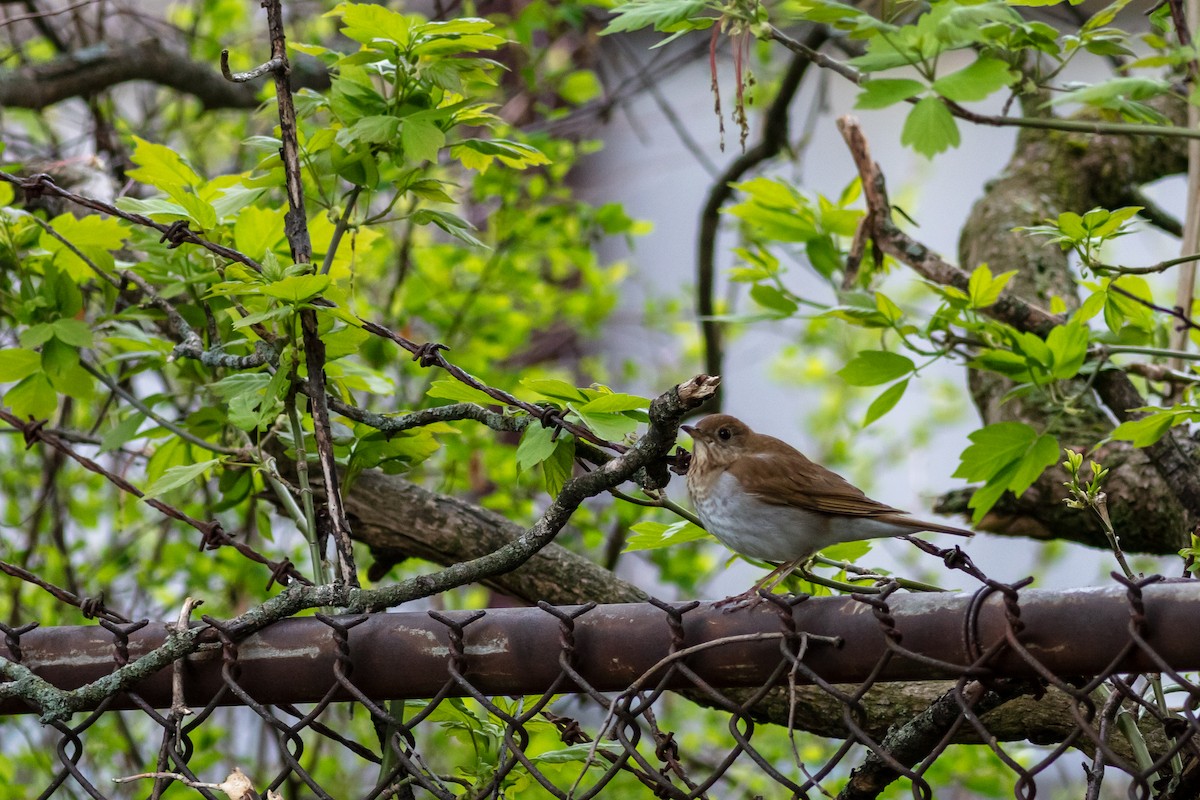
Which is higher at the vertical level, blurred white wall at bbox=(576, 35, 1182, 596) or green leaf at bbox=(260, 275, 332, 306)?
green leaf at bbox=(260, 275, 332, 306)

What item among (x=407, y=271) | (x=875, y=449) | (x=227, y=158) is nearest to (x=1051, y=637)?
(x=407, y=271)

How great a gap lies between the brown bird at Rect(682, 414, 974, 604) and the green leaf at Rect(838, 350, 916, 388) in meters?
0.20

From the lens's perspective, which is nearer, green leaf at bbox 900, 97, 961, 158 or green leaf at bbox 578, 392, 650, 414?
green leaf at bbox 578, 392, 650, 414

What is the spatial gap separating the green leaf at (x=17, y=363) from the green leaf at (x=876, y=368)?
1479 millimetres

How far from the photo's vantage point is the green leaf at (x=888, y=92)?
5.22 ft

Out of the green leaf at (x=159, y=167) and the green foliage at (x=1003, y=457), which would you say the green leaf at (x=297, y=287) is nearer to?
the green leaf at (x=159, y=167)

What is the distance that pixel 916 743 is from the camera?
145cm

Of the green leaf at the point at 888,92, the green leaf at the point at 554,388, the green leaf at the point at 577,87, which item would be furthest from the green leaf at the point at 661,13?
the green leaf at the point at 577,87

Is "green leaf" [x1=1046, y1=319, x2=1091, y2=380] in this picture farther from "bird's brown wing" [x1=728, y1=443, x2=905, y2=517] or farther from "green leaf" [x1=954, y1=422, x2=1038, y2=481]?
"bird's brown wing" [x1=728, y1=443, x2=905, y2=517]

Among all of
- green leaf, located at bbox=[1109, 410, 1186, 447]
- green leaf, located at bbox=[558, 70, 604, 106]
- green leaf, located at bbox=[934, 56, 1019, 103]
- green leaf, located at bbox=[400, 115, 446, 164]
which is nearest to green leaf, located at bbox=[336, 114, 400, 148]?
green leaf, located at bbox=[400, 115, 446, 164]

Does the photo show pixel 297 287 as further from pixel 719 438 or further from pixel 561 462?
pixel 719 438

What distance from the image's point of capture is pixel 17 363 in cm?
203

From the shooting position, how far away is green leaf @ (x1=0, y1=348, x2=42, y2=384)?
200 cm

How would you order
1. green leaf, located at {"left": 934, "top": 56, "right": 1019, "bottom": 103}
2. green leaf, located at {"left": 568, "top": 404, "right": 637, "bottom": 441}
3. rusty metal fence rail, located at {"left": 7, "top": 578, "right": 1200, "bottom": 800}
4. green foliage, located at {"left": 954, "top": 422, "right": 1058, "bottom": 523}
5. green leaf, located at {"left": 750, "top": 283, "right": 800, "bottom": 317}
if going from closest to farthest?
rusty metal fence rail, located at {"left": 7, "top": 578, "right": 1200, "bottom": 800}, green leaf, located at {"left": 568, "top": 404, "right": 637, "bottom": 441}, green leaf, located at {"left": 934, "top": 56, "right": 1019, "bottom": 103}, green foliage, located at {"left": 954, "top": 422, "right": 1058, "bottom": 523}, green leaf, located at {"left": 750, "top": 283, "right": 800, "bottom": 317}
